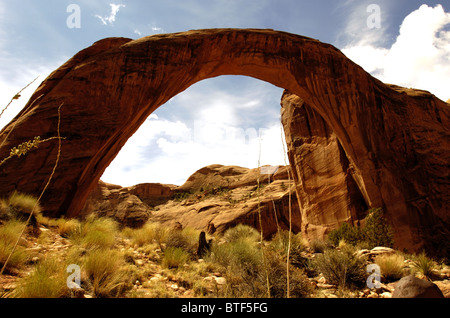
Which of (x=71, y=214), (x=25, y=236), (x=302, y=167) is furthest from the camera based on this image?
(x=302, y=167)

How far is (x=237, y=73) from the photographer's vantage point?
11.1m

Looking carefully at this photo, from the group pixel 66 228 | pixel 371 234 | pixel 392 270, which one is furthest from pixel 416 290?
pixel 66 228

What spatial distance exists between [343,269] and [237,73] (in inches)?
378

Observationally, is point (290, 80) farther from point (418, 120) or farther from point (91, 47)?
point (91, 47)

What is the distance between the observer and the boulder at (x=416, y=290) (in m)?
2.35

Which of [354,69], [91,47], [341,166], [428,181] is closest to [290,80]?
[354,69]

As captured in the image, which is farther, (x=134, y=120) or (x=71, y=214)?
(x=134, y=120)

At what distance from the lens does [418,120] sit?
35.9 feet

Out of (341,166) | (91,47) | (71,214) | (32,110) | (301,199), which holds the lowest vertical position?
(71,214)

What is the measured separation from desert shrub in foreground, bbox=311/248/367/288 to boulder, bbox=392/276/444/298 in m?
1.09

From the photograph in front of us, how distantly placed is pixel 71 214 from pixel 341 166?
443 inches

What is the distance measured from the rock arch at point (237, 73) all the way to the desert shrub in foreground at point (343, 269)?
6652 mm

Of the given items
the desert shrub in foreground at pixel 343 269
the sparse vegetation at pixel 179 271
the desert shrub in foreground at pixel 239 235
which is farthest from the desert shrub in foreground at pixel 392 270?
the desert shrub in foreground at pixel 239 235

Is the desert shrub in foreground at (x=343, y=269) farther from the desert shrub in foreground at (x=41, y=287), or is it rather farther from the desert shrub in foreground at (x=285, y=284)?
the desert shrub in foreground at (x=41, y=287)
